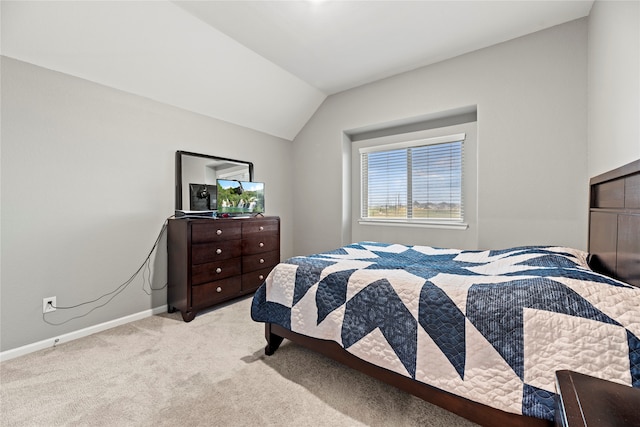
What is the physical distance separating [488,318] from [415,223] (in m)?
2.41

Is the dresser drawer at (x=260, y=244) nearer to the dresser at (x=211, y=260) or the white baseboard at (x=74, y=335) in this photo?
the dresser at (x=211, y=260)

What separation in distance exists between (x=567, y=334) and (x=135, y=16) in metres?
3.24

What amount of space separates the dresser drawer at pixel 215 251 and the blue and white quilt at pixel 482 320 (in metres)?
1.18

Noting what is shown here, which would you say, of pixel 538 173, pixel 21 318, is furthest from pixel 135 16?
pixel 538 173

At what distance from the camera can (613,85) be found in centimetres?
175

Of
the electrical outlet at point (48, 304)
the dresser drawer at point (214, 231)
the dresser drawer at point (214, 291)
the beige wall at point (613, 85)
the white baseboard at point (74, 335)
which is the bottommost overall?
the white baseboard at point (74, 335)

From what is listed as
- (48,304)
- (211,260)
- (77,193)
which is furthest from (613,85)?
(48,304)

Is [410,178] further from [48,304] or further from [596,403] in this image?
[48,304]

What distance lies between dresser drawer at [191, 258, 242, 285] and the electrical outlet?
3.21ft

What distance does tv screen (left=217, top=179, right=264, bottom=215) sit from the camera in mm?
3145

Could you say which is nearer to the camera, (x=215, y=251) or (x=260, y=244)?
(x=215, y=251)

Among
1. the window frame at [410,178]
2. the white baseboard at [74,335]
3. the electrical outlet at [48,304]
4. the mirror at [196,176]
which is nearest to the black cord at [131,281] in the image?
the electrical outlet at [48,304]

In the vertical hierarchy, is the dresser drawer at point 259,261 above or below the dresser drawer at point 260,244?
below

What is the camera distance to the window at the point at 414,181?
325cm
